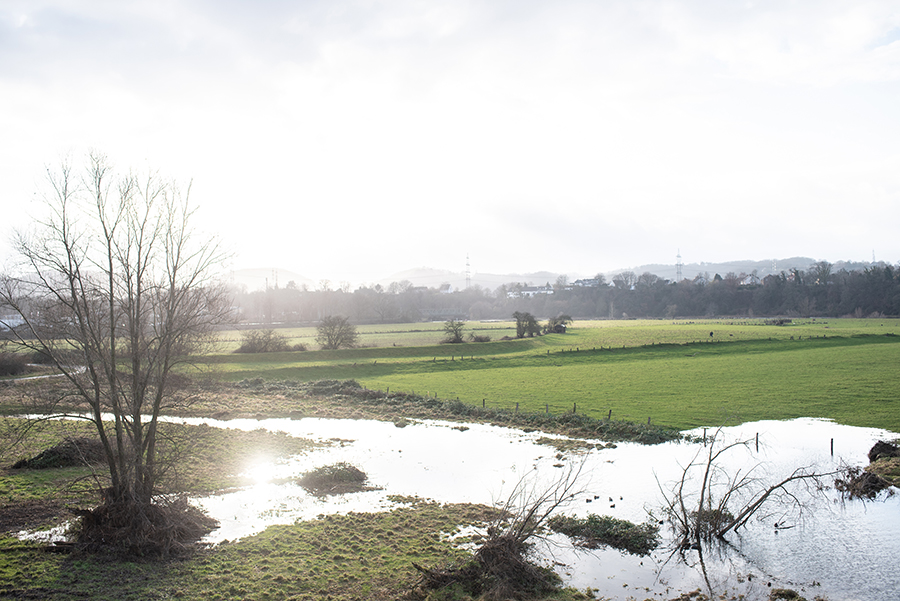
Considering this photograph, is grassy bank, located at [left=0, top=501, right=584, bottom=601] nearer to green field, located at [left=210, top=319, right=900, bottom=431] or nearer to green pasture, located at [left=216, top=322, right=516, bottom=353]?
green field, located at [left=210, top=319, right=900, bottom=431]

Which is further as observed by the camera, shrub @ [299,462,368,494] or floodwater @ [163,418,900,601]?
shrub @ [299,462,368,494]

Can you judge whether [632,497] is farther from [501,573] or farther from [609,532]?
[501,573]

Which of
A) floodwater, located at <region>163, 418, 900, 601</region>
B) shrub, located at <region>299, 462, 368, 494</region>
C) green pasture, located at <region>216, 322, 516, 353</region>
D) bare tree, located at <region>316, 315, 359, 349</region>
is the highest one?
bare tree, located at <region>316, 315, 359, 349</region>

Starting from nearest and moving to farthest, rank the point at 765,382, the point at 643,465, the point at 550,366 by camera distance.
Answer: the point at 643,465 < the point at 765,382 < the point at 550,366

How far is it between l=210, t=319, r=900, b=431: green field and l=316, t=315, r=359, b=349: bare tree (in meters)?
5.06

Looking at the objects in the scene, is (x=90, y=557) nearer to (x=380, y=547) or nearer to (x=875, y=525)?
(x=380, y=547)

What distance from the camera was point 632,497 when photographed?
18984mm

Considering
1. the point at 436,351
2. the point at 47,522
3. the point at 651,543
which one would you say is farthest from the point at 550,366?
the point at 47,522

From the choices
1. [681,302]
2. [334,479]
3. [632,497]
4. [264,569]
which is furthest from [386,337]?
[681,302]

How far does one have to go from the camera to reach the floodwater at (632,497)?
13555 mm

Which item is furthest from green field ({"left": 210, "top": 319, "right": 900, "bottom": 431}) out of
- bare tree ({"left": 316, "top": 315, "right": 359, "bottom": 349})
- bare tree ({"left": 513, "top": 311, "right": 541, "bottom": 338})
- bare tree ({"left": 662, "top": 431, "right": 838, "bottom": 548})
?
bare tree ({"left": 662, "top": 431, "right": 838, "bottom": 548})

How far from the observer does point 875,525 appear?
1659 cm

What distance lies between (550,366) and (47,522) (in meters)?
49.1

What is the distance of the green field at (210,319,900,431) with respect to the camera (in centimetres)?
3434
